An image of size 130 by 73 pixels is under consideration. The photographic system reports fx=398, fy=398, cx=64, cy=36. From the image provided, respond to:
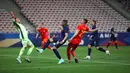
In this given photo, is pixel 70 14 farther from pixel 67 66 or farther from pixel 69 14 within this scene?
pixel 67 66

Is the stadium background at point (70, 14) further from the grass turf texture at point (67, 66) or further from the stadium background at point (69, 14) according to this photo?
the grass turf texture at point (67, 66)

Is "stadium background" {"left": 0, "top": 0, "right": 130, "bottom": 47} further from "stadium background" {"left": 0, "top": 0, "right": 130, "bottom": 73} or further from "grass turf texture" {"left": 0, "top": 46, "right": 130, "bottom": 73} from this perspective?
"grass turf texture" {"left": 0, "top": 46, "right": 130, "bottom": 73}

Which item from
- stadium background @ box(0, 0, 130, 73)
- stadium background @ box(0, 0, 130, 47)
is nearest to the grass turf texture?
stadium background @ box(0, 0, 130, 73)

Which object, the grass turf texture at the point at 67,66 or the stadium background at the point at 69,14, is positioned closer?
the grass turf texture at the point at 67,66

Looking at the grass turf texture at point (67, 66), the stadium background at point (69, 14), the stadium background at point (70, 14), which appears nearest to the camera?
the grass turf texture at point (67, 66)

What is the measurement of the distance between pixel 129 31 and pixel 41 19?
33.9 feet

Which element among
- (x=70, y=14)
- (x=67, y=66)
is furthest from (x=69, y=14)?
(x=67, y=66)

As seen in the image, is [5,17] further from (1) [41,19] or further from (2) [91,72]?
(2) [91,72]

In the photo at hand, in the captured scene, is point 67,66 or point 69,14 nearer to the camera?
point 67,66

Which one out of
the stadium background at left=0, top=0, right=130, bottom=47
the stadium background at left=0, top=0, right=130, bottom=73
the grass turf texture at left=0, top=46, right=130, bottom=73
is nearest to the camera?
the grass turf texture at left=0, top=46, right=130, bottom=73

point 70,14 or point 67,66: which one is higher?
point 67,66

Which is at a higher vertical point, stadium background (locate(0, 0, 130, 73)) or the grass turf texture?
the grass turf texture

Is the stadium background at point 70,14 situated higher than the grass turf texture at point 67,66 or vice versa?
the grass turf texture at point 67,66

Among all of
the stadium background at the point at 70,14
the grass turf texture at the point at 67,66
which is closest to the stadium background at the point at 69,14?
the stadium background at the point at 70,14
